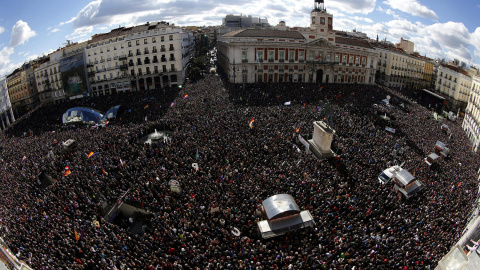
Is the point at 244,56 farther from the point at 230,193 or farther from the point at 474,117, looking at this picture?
the point at 474,117

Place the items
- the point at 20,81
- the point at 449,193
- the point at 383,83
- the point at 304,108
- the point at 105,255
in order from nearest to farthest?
the point at 105,255
the point at 449,193
the point at 304,108
the point at 20,81
the point at 383,83

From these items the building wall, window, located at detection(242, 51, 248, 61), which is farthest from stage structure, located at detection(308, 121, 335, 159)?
window, located at detection(242, 51, 248, 61)

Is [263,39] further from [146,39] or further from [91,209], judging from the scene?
[91,209]

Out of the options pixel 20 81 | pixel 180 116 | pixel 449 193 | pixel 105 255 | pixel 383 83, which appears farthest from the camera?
pixel 383 83

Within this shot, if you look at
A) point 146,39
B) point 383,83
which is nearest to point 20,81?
point 146,39

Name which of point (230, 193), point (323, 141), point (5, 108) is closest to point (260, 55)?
point (323, 141)

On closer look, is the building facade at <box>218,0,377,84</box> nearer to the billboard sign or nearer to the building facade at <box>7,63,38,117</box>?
the billboard sign
